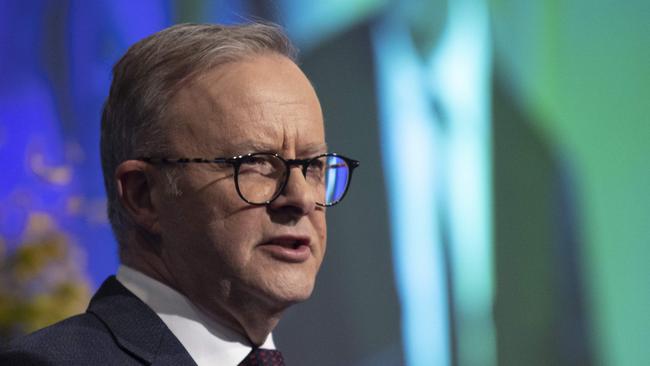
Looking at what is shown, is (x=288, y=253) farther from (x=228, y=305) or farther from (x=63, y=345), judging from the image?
(x=63, y=345)

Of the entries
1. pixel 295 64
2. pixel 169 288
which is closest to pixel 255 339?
pixel 169 288

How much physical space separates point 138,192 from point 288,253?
0.31 metres

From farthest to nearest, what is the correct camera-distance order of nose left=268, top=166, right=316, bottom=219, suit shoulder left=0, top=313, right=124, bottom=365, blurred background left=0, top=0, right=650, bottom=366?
blurred background left=0, top=0, right=650, bottom=366
nose left=268, top=166, right=316, bottom=219
suit shoulder left=0, top=313, right=124, bottom=365

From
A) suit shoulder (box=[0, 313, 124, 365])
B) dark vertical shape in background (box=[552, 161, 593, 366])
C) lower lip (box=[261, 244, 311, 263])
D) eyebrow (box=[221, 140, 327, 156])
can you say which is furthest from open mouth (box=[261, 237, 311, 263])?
dark vertical shape in background (box=[552, 161, 593, 366])

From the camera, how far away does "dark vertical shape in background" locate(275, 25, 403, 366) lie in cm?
293

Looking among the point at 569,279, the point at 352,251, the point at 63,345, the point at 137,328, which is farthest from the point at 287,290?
the point at 569,279

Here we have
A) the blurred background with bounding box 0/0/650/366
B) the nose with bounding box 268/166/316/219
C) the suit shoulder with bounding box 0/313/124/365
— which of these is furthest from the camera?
the blurred background with bounding box 0/0/650/366

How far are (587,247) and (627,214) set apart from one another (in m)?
0.18

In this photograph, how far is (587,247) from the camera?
9.97 feet

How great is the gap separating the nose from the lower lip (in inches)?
2.4

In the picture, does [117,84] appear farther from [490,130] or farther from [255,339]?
[490,130]

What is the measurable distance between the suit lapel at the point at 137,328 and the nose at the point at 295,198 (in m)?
0.29

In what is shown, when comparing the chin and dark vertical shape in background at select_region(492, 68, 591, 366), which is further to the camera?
dark vertical shape in background at select_region(492, 68, 591, 366)

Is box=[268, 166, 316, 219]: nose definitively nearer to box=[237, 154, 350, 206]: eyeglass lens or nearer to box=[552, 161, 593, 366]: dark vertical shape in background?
box=[237, 154, 350, 206]: eyeglass lens
